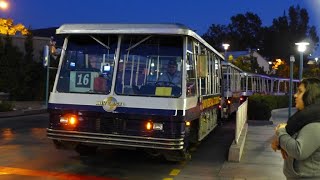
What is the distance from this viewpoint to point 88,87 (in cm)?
994

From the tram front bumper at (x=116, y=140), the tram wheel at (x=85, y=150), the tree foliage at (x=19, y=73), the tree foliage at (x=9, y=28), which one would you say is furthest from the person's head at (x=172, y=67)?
the tree foliage at (x=9, y=28)

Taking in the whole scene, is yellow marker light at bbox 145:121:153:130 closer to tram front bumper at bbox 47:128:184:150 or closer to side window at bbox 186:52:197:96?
tram front bumper at bbox 47:128:184:150

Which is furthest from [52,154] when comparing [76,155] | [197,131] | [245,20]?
[245,20]

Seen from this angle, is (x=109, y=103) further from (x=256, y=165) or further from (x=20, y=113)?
(x=20, y=113)

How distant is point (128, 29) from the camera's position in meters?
9.81

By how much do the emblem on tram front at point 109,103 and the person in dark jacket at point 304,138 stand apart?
5523mm

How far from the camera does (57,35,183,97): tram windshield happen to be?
9711 millimetres

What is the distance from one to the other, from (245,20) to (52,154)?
127174mm

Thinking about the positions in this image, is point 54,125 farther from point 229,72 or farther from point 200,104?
point 229,72

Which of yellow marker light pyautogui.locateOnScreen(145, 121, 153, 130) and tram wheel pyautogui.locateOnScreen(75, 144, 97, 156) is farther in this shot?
tram wheel pyautogui.locateOnScreen(75, 144, 97, 156)

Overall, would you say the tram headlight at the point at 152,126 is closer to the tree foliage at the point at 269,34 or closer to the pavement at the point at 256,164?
the pavement at the point at 256,164

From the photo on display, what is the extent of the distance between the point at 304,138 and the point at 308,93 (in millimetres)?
428

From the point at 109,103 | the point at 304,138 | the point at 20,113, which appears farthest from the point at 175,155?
the point at 20,113

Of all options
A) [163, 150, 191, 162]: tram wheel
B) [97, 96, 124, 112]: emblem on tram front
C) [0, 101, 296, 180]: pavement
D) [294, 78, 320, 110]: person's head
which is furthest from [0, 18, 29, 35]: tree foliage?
[294, 78, 320, 110]: person's head
